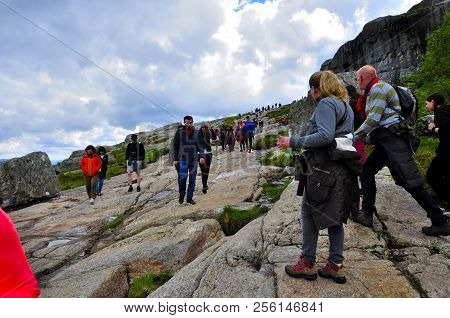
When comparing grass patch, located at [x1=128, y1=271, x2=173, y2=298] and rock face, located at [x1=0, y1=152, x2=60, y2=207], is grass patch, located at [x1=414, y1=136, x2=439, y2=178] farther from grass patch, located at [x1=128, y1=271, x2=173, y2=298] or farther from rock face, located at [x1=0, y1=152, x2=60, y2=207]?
rock face, located at [x1=0, y1=152, x2=60, y2=207]

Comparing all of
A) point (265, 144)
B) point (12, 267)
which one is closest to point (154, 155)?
point (265, 144)

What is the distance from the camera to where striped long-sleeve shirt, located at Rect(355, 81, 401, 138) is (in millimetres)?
5180

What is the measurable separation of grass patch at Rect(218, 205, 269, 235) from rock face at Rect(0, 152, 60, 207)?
16778mm

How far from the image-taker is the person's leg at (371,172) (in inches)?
219

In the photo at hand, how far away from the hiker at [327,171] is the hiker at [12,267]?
3.06 m

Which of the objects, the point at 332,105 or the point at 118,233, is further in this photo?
the point at 118,233

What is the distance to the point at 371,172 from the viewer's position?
228 inches

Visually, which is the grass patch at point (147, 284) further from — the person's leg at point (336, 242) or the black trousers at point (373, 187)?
the black trousers at point (373, 187)

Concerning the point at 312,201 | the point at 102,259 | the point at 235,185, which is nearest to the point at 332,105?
the point at 312,201

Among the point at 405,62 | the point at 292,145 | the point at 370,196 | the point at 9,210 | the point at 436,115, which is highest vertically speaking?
the point at 405,62

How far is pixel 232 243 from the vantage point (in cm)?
593

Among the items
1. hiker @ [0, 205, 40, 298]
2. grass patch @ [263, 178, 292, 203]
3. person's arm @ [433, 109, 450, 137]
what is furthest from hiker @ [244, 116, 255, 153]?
Answer: hiker @ [0, 205, 40, 298]
